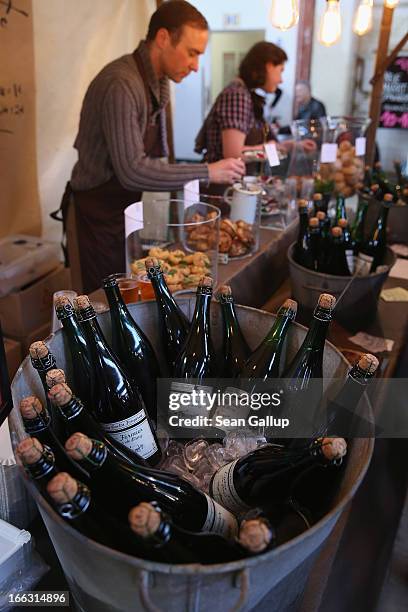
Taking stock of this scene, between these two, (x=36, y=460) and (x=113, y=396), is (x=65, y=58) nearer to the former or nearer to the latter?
(x=113, y=396)

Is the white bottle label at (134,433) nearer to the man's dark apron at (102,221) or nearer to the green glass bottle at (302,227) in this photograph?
the green glass bottle at (302,227)

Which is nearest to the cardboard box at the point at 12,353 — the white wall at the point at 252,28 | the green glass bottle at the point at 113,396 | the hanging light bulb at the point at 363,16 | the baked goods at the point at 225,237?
the baked goods at the point at 225,237

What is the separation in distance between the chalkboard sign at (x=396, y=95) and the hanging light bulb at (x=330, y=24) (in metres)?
3.83

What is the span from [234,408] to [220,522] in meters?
0.24

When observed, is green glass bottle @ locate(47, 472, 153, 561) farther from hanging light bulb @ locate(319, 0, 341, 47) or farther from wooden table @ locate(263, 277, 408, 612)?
hanging light bulb @ locate(319, 0, 341, 47)

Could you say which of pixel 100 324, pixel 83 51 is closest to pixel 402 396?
pixel 100 324

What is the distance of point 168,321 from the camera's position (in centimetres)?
87

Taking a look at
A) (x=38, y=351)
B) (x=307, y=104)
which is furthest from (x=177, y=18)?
(x=307, y=104)

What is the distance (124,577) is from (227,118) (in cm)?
227

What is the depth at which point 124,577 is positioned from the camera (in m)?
0.41

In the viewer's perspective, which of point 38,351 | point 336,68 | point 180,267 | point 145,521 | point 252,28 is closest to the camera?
point 145,521

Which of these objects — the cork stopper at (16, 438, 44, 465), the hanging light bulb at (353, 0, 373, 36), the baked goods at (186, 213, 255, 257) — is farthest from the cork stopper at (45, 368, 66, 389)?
the hanging light bulb at (353, 0, 373, 36)

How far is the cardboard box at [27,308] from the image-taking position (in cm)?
210

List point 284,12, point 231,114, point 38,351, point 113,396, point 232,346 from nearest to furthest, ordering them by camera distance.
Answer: point 38,351
point 113,396
point 232,346
point 284,12
point 231,114
